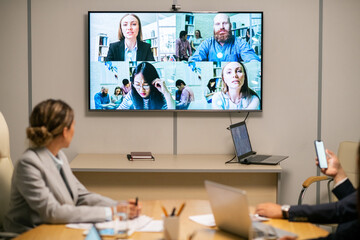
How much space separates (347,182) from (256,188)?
63.5 inches

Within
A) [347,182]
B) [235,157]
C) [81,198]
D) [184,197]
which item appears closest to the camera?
[347,182]

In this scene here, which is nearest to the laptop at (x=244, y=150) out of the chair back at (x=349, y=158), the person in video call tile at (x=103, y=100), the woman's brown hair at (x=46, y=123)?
the chair back at (x=349, y=158)

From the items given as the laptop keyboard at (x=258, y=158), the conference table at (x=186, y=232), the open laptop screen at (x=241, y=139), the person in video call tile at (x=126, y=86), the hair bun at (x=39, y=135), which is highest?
the person in video call tile at (x=126, y=86)

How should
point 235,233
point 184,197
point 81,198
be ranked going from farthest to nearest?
point 184,197 < point 81,198 < point 235,233

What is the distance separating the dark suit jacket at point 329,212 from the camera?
2523 millimetres

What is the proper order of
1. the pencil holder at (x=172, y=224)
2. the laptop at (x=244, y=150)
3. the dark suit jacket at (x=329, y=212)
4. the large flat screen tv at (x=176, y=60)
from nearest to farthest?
the pencil holder at (x=172, y=224), the dark suit jacket at (x=329, y=212), the laptop at (x=244, y=150), the large flat screen tv at (x=176, y=60)

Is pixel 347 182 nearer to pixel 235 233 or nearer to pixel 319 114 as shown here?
pixel 235 233

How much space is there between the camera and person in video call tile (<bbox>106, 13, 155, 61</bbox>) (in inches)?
183

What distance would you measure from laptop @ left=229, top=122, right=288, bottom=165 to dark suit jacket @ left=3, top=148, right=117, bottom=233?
5.76 ft

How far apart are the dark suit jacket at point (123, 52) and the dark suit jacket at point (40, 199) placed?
2036 millimetres

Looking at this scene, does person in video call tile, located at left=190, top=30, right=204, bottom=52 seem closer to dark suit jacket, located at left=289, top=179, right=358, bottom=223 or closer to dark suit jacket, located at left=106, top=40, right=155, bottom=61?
dark suit jacket, located at left=106, top=40, right=155, bottom=61

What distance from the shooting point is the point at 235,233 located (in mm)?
2332

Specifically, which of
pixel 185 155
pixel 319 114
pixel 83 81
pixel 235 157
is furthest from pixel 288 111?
pixel 83 81

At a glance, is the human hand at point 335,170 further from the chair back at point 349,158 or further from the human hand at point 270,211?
the chair back at point 349,158
